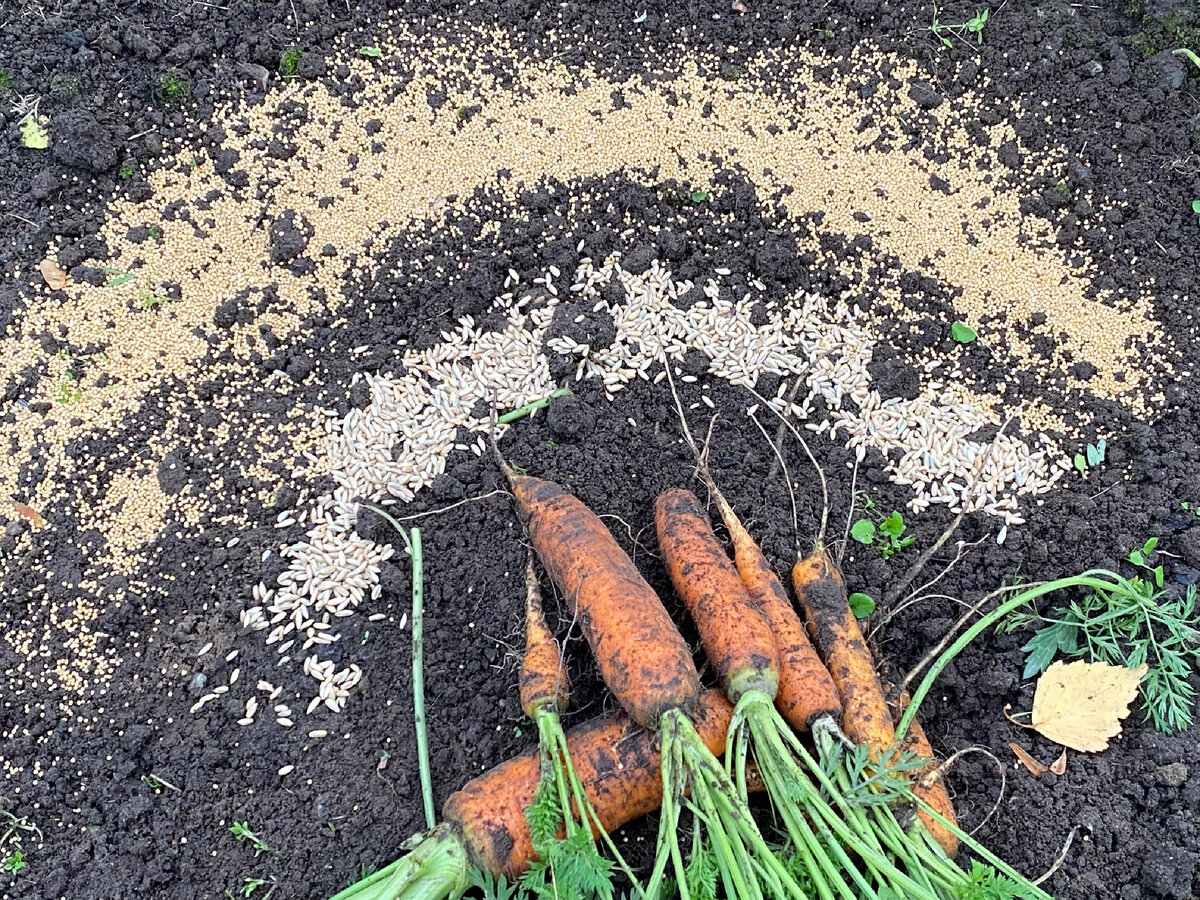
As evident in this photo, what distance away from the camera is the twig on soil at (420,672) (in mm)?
3164

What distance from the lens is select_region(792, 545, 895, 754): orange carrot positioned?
318cm

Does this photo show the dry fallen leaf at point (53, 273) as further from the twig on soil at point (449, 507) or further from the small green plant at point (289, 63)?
the twig on soil at point (449, 507)

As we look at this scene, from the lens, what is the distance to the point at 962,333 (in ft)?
14.2

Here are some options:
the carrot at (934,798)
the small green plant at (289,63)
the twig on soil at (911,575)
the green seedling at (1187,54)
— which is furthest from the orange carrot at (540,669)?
the green seedling at (1187,54)

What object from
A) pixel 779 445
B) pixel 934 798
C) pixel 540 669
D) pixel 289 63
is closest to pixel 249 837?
pixel 540 669

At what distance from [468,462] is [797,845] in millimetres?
1984

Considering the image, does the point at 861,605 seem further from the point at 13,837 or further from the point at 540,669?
the point at 13,837

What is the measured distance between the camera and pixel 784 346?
425 centimetres

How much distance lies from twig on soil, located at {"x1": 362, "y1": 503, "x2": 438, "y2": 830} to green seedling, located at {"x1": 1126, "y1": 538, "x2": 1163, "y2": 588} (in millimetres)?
2844

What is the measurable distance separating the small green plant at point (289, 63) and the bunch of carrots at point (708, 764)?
9.87 ft

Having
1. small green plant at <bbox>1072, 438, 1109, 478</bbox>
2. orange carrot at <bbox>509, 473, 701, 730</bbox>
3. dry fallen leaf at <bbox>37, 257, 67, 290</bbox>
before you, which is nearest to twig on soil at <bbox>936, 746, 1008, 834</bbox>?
orange carrot at <bbox>509, 473, 701, 730</bbox>

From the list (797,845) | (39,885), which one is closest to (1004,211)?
(797,845)

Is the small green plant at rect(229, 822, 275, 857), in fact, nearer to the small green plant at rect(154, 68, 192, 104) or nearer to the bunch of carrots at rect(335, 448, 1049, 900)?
the bunch of carrots at rect(335, 448, 1049, 900)

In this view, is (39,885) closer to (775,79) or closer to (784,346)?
(784,346)
